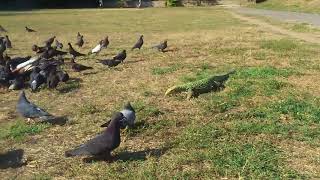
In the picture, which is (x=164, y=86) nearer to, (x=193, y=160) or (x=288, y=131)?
(x=288, y=131)

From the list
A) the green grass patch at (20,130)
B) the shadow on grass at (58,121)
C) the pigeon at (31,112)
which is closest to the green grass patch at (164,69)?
the shadow on grass at (58,121)

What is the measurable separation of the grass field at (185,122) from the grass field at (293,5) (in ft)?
89.0

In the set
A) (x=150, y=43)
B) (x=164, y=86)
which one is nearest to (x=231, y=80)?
(x=164, y=86)

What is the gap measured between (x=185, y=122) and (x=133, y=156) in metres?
1.81

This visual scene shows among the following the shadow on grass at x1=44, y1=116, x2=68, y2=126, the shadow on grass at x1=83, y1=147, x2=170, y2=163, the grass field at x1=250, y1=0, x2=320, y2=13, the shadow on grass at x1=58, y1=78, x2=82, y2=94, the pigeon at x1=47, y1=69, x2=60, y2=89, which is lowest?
the grass field at x1=250, y1=0, x2=320, y2=13

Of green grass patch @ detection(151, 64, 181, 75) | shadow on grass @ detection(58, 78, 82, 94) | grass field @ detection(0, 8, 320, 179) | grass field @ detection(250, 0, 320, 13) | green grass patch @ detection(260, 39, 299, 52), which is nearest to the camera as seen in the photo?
grass field @ detection(0, 8, 320, 179)

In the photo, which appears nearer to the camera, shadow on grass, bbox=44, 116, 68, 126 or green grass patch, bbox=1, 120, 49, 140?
green grass patch, bbox=1, 120, 49, 140

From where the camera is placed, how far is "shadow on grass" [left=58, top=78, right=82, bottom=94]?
37.4 feet

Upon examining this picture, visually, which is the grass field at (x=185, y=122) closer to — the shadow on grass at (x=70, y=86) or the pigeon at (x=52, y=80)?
the shadow on grass at (x=70, y=86)

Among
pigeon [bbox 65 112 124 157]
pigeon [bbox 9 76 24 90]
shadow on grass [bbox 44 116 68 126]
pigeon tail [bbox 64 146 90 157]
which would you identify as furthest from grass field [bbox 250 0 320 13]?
pigeon tail [bbox 64 146 90 157]

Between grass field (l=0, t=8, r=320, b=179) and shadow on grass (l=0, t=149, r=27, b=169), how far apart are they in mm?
129

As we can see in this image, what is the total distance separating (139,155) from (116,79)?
565 cm

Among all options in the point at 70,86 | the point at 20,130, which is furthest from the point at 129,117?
the point at 70,86

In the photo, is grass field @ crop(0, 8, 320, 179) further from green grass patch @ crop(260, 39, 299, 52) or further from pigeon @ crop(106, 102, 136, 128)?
green grass patch @ crop(260, 39, 299, 52)
